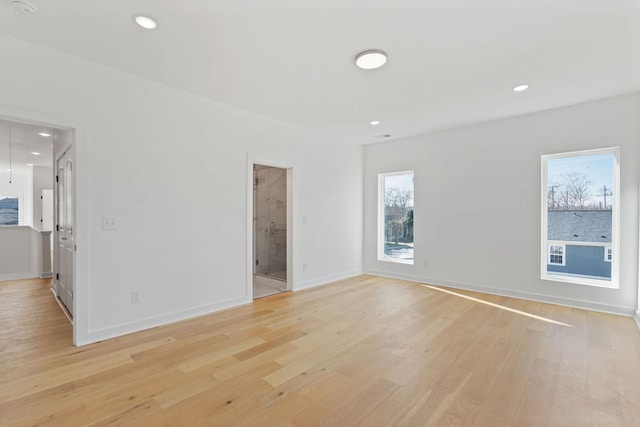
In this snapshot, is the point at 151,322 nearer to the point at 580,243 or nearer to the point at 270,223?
the point at 270,223

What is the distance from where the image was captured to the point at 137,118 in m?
3.04

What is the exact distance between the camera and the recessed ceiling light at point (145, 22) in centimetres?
211

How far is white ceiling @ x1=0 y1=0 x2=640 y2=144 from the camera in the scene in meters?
2.04

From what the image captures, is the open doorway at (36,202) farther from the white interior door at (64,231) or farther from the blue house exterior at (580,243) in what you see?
the blue house exterior at (580,243)

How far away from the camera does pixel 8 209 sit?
937 centimetres

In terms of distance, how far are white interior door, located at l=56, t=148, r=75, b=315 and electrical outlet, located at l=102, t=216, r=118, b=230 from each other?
0.85m

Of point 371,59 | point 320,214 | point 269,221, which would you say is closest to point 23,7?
point 371,59

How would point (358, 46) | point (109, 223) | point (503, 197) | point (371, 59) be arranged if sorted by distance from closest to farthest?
1. point (358, 46)
2. point (371, 59)
3. point (109, 223)
4. point (503, 197)

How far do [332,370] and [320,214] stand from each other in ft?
10.3

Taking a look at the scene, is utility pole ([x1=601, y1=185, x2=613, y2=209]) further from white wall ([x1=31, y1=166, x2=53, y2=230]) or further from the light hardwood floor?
white wall ([x1=31, y1=166, x2=53, y2=230])

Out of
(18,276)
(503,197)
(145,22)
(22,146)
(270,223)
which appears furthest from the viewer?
(270,223)

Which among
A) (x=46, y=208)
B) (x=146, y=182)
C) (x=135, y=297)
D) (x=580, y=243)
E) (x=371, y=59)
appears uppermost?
(x=371, y=59)

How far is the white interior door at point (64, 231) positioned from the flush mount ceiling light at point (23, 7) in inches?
64.2

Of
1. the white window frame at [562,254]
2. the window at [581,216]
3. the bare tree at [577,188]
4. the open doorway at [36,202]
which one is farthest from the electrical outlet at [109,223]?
the bare tree at [577,188]
